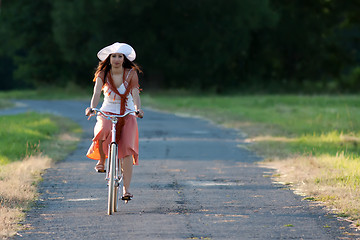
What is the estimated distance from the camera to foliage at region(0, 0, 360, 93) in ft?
182

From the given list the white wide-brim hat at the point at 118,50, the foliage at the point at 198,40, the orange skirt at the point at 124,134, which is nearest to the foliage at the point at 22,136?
the orange skirt at the point at 124,134

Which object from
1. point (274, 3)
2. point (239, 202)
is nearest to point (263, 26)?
point (274, 3)

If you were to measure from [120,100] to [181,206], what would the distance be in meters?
1.47

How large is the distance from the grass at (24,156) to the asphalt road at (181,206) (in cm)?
20

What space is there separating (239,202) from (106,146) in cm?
181

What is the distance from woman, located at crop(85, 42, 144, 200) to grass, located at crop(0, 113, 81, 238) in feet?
4.10

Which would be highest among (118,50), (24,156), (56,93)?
(118,50)

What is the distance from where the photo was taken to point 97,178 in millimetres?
12758

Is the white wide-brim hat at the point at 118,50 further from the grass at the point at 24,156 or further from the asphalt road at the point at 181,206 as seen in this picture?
the grass at the point at 24,156

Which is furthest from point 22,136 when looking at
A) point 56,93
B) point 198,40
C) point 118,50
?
point 56,93

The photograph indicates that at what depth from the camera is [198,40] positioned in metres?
56.1

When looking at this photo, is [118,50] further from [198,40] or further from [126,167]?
[198,40]

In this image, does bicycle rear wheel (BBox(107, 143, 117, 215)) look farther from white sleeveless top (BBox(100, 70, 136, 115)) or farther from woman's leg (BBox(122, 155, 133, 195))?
white sleeveless top (BBox(100, 70, 136, 115))

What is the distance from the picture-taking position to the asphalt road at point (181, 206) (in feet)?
26.4
